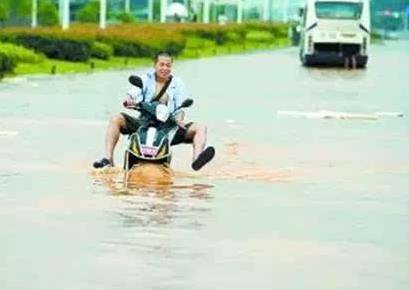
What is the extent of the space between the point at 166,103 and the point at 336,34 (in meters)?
43.7

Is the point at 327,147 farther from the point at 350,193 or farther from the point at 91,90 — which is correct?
the point at 91,90

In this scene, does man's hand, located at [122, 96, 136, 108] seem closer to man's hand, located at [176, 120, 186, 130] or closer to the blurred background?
man's hand, located at [176, 120, 186, 130]

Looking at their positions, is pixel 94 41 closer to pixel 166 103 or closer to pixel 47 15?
pixel 47 15

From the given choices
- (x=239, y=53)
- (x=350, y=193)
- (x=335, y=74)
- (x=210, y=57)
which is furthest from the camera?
(x=239, y=53)

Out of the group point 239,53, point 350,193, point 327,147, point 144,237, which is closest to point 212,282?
point 144,237

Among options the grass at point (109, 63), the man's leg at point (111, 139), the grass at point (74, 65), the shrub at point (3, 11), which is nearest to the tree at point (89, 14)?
the grass at point (109, 63)

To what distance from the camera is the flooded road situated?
388 inches

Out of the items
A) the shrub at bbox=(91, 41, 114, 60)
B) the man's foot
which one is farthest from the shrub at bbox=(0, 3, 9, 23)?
the man's foot

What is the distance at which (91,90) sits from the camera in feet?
113

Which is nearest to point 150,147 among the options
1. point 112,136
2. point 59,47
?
point 112,136

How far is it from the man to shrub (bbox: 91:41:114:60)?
35.9 m

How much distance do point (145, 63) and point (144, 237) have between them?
141 ft

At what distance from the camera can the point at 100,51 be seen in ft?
173

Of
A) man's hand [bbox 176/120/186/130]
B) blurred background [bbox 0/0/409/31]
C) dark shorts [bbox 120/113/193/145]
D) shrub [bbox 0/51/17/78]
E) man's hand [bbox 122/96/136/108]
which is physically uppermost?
man's hand [bbox 122/96/136/108]
